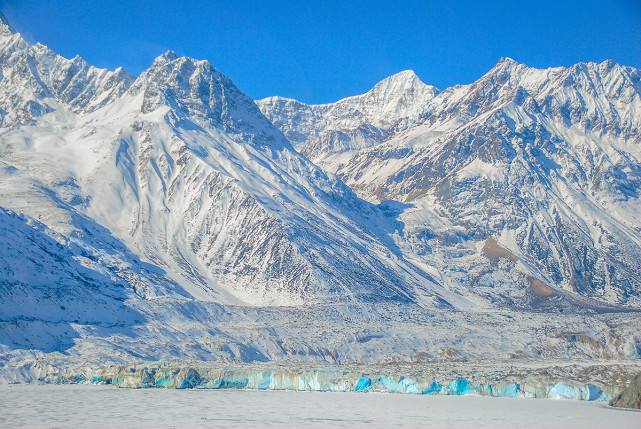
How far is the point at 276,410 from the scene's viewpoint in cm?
5700

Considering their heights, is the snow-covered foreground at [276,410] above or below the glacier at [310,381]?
below

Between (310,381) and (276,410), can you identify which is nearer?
(276,410)

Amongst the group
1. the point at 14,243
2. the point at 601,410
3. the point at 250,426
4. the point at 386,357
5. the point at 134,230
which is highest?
the point at 134,230

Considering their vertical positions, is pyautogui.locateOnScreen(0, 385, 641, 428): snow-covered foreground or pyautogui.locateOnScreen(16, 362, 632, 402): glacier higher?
pyautogui.locateOnScreen(16, 362, 632, 402): glacier

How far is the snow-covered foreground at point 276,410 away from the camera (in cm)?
Answer: 4853

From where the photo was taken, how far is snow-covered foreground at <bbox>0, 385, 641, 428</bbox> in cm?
4853

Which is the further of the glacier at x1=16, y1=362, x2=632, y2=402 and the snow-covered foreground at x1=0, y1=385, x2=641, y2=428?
the glacier at x1=16, y1=362, x2=632, y2=402

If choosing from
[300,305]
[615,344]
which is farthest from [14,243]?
[615,344]

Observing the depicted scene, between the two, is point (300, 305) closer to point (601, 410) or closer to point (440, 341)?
point (440, 341)

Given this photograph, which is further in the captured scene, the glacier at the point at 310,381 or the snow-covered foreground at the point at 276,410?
the glacier at the point at 310,381

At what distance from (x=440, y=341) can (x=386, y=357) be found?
1741cm

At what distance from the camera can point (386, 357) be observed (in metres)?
144

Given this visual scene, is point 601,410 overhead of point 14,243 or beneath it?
beneath

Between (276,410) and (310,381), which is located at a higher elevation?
(310,381)
